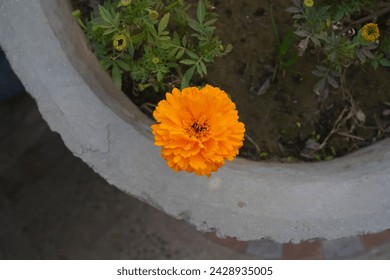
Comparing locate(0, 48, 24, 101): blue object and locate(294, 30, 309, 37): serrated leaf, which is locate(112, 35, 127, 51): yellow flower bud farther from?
locate(0, 48, 24, 101): blue object

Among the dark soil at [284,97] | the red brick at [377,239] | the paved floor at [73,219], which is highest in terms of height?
the dark soil at [284,97]

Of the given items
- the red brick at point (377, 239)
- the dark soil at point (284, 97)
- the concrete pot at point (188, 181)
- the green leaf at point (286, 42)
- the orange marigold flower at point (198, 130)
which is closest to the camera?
the orange marigold flower at point (198, 130)

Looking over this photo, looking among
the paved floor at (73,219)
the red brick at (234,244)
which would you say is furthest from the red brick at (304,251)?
the red brick at (234,244)

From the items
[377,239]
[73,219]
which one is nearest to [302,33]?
[377,239]

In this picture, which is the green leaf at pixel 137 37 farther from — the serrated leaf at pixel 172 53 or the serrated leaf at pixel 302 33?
the serrated leaf at pixel 302 33

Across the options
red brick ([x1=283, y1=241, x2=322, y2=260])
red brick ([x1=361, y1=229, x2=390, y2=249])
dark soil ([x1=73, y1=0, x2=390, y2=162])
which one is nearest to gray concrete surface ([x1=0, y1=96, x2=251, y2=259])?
red brick ([x1=283, y1=241, x2=322, y2=260])

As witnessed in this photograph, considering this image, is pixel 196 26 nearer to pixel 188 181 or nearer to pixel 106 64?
pixel 106 64

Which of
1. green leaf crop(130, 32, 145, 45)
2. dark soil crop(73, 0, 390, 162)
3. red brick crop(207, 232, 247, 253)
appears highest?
green leaf crop(130, 32, 145, 45)
